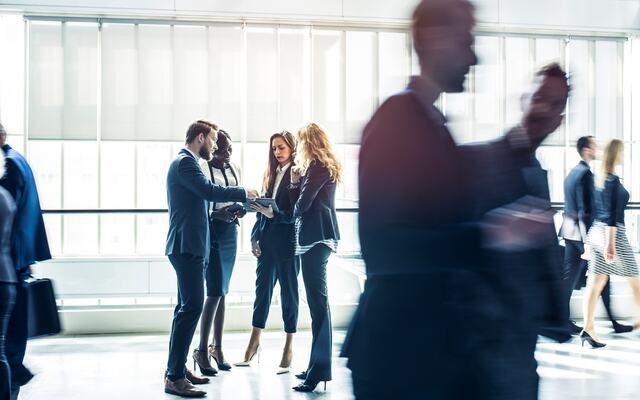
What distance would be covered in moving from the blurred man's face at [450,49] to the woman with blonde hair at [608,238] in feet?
13.6

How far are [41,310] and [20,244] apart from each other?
1.58 ft

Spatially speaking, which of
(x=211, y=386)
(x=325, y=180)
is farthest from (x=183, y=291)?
(x=325, y=180)

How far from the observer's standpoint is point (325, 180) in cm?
387

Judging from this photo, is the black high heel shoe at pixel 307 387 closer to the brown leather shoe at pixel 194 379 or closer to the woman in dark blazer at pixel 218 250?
the brown leather shoe at pixel 194 379

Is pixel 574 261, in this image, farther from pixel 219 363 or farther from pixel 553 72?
pixel 553 72

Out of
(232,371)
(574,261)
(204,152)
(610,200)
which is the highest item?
(204,152)

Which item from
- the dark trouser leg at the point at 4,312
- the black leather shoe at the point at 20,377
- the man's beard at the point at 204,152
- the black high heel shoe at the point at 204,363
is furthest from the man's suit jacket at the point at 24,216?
the black high heel shoe at the point at 204,363

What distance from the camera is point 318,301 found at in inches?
153

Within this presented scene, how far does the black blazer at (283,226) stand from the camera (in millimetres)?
4188

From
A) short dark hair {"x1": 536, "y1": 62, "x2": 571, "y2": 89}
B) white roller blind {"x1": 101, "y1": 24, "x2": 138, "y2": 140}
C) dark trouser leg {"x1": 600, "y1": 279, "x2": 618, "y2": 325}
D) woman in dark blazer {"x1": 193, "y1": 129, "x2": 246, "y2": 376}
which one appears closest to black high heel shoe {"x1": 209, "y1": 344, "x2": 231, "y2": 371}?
woman in dark blazer {"x1": 193, "y1": 129, "x2": 246, "y2": 376}

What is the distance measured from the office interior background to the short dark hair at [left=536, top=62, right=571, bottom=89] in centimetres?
373

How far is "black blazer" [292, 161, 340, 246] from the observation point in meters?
3.84

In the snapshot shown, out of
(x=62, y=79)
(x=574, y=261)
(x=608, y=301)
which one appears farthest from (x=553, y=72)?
(x=62, y=79)

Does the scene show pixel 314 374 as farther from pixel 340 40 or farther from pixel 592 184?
pixel 340 40
